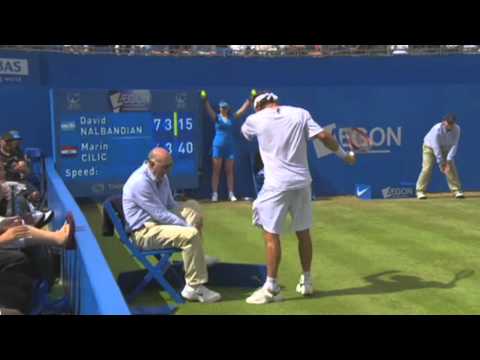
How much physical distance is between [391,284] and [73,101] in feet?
23.1

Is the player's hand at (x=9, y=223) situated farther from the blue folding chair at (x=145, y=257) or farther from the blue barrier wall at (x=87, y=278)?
the blue folding chair at (x=145, y=257)

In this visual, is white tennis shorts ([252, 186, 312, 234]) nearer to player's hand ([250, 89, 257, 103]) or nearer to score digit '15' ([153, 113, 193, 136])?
score digit '15' ([153, 113, 193, 136])

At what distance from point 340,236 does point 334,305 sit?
334 centimetres

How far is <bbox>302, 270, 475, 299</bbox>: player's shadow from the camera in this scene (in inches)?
253

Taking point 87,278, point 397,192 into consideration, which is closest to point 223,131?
point 397,192

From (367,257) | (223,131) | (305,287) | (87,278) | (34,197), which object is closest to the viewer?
(87,278)

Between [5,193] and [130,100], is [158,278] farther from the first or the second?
[130,100]

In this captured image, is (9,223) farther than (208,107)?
No

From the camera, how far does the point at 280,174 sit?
19.9ft

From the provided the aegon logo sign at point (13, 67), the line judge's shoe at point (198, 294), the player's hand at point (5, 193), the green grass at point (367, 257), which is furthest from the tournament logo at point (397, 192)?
the player's hand at point (5, 193)

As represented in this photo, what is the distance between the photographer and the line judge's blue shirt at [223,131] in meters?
12.7

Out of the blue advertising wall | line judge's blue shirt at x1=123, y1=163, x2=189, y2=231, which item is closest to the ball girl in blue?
the blue advertising wall

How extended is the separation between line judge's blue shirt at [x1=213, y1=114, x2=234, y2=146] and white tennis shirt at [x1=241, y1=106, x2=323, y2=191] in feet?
21.6

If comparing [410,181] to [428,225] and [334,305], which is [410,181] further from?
[334,305]
